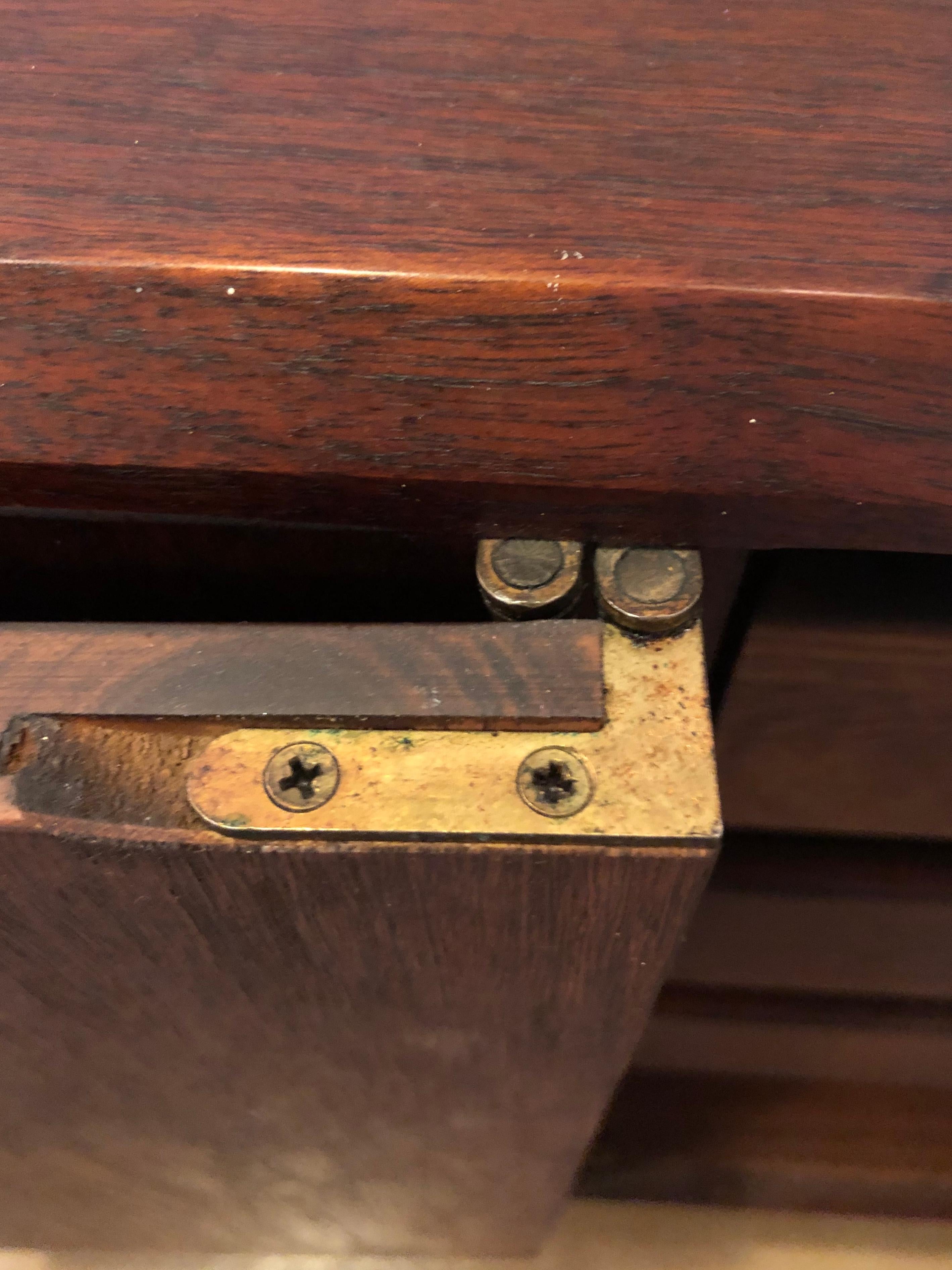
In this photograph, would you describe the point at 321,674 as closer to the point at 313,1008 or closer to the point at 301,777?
the point at 301,777

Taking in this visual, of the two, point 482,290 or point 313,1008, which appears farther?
point 313,1008

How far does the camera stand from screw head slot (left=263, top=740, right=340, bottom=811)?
24cm

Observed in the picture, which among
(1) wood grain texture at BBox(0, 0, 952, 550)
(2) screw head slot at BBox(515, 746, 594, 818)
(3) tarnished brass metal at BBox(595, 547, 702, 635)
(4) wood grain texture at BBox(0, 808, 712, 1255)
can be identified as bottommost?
A: (4) wood grain texture at BBox(0, 808, 712, 1255)

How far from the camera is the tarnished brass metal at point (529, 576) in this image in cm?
26

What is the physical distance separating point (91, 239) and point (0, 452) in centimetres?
6

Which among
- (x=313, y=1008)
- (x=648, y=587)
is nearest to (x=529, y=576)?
(x=648, y=587)

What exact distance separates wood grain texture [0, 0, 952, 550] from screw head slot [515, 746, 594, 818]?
0.21 ft

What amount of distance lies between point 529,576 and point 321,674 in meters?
0.06

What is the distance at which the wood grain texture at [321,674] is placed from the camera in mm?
243

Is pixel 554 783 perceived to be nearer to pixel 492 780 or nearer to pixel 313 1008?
pixel 492 780

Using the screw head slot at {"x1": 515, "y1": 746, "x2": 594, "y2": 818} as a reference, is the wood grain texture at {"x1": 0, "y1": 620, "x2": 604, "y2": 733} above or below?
above

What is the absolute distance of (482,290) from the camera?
8.9 inches

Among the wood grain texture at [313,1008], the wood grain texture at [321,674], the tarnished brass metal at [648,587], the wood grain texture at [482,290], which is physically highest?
the wood grain texture at [482,290]

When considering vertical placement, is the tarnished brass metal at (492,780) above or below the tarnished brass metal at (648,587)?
below
